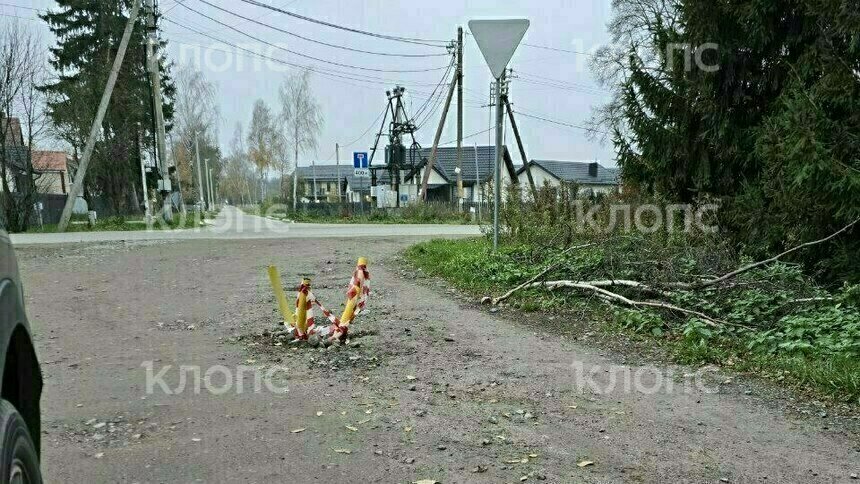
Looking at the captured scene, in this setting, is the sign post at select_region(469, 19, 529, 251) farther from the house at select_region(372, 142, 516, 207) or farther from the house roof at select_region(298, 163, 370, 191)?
the house roof at select_region(298, 163, 370, 191)

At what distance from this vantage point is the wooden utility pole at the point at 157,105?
1000 inches

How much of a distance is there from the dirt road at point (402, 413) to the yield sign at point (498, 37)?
4.33 metres

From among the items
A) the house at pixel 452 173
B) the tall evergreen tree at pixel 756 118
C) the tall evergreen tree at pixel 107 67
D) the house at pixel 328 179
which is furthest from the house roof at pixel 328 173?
the tall evergreen tree at pixel 756 118

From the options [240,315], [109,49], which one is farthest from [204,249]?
[109,49]

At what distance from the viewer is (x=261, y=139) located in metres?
71.9

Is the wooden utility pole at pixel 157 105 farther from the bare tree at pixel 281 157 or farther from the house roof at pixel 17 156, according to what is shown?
the bare tree at pixel 281 157

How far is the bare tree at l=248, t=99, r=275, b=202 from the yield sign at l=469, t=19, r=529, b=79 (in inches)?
2433

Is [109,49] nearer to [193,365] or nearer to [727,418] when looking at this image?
[193,365]

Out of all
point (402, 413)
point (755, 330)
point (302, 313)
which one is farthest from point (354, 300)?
point (755, 330)

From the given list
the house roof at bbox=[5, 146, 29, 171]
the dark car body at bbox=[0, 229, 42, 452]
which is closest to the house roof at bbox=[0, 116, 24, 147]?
the house roof at bbox=[5, 146, 29, 171]

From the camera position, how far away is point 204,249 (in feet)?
55.6

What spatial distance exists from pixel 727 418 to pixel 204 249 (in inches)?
589

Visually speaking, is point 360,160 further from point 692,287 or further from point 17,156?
point 692,287

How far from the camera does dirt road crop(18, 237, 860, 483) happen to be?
3515 millimetres
